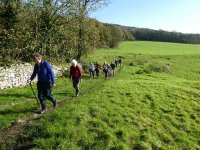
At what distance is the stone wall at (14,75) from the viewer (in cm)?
2704

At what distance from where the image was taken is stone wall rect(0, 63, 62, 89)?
2704 centimetres

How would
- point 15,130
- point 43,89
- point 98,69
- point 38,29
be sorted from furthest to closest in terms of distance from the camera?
point 98,69
point 38,29
point 43,89
point 15,130

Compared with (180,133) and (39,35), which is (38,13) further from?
(180,133)

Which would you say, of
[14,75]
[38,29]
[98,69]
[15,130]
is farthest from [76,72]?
[98,69]

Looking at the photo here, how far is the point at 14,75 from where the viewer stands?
93.9 ft

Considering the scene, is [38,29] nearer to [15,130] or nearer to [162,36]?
[15,130]

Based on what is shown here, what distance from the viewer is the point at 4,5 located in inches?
1248

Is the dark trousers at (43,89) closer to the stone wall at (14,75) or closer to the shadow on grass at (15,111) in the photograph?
the shadow on grass at (15,111)

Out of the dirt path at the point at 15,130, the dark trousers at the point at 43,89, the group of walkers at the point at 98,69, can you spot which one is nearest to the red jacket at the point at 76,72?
the dark trousers at the point at 43,89

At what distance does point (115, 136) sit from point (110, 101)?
18.3 ft

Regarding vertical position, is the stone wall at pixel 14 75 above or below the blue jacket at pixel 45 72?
below

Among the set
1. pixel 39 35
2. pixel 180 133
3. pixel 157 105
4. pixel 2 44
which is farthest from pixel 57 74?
pixel 180 133

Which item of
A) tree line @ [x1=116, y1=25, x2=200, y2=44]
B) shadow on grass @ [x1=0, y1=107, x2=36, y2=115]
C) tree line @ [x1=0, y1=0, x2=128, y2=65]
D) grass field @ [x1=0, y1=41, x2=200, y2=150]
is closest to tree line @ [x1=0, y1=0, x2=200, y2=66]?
tree line @ [x1=0, y1=0, x2=128, y2=65]

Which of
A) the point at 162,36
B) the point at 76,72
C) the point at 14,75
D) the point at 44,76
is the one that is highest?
the point at 44,76
